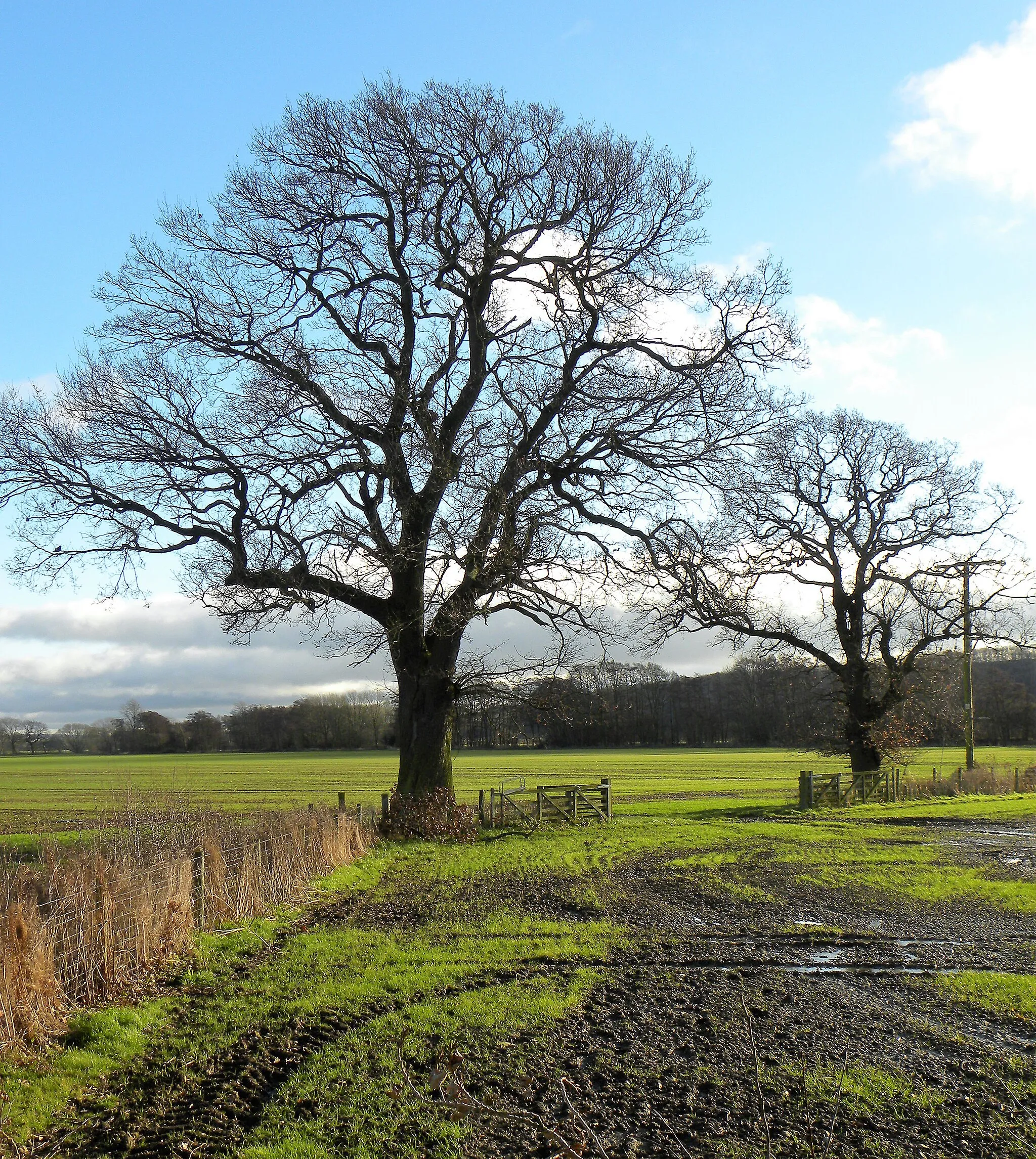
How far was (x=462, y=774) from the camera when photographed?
59.9m

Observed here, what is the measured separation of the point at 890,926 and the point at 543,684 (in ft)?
34.2

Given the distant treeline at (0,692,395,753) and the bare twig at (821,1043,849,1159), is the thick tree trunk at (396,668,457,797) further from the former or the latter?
the distant treeline at (0,692,395,753)

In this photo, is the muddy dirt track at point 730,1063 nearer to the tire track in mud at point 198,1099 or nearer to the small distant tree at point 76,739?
the tire track in mud at point 198,1099

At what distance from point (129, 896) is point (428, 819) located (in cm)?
1151

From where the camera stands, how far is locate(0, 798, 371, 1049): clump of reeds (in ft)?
24.1

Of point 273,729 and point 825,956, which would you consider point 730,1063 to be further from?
point 273,729

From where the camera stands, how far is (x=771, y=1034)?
6.99 meters

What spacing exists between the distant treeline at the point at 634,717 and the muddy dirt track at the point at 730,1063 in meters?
10.9

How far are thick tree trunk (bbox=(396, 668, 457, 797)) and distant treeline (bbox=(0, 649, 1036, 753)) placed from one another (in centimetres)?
73

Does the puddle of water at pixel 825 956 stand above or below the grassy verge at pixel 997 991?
below

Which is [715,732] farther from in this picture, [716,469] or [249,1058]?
[249,1058]

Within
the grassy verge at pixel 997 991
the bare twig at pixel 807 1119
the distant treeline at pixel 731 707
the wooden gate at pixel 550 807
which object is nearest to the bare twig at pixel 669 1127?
the bare twig at pixel 807 1119

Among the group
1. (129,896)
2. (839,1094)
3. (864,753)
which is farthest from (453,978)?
(864,753)

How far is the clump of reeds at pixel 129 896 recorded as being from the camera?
7348 mm
